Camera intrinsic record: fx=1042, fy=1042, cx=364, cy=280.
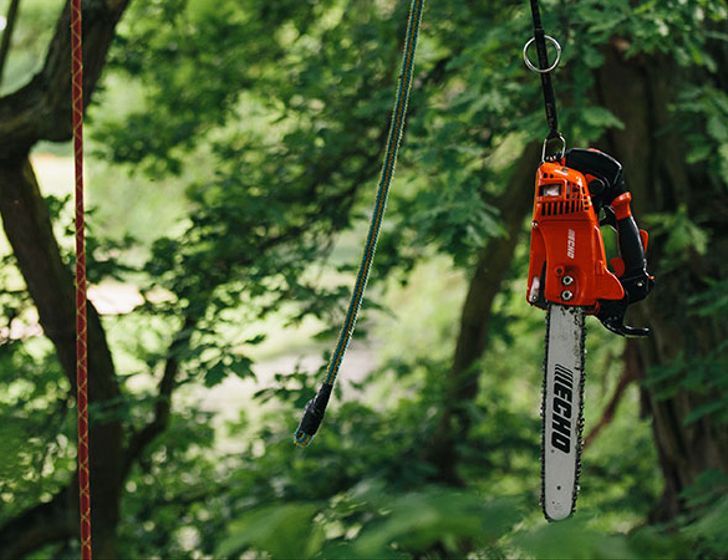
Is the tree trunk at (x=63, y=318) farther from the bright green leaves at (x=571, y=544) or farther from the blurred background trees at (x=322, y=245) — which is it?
the bright green leaves at (x=571, y=544)

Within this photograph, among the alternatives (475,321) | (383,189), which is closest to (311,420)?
(383,189)

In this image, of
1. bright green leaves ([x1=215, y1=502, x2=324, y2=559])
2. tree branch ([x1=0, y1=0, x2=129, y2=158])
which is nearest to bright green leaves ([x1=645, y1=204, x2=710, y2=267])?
tree branch ([x1=0, y1=0, x2=129, y2=158])

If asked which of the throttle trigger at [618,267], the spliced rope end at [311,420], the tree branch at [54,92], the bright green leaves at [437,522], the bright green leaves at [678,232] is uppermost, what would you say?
the tree branch at [54,92]

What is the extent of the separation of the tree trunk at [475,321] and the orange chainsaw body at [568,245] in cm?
221

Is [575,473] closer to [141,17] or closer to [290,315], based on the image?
[290,315]

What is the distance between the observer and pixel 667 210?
12.4ft

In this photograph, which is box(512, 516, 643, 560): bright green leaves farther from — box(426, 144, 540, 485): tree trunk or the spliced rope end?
box(426, 144, 540, 485): tree trunk

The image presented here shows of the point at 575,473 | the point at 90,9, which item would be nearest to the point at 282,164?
the point at 90,9

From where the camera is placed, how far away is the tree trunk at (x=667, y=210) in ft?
12.0

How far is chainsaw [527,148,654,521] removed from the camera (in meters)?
1.68

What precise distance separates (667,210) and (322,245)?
4.40 feet

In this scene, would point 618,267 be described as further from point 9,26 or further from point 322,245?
point 322,245

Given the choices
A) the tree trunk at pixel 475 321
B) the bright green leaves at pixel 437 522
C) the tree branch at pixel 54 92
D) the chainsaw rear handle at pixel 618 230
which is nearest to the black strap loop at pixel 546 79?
the chainsaw rear handle at pixel 618 230

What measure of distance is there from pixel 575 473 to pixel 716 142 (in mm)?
1810
